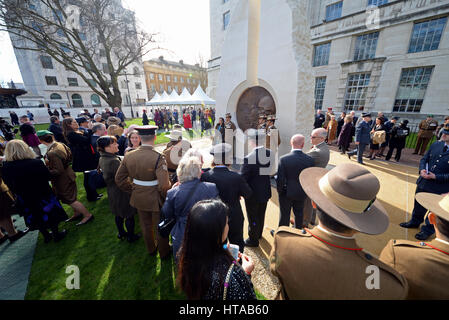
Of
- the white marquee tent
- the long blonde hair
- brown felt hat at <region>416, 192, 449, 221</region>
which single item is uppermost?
the white marquee tent

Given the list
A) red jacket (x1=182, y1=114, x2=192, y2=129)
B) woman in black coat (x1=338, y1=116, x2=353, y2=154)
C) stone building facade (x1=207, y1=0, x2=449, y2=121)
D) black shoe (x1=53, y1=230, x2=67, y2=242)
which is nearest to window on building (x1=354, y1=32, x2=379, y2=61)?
stone building facade (x1=207, y1=0, x2=449, y2=121)

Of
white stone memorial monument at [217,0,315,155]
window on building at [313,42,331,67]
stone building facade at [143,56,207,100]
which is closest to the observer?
white stone memorial monument at [217,0,315,155]

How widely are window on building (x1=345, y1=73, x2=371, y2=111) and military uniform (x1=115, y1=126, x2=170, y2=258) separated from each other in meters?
17.7

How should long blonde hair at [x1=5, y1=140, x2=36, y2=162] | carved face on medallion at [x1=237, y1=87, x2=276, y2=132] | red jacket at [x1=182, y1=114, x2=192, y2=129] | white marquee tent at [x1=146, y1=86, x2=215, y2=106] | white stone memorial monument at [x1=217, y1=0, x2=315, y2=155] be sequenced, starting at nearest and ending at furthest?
1. long blonde hair at [x1=5, y1=140, x2=36, y2=162]
2. white stone memorial monument at [x1=217, y1=0, x2=315, y2=155]
3. carved face on medallion at [x1=237, y1=87, x2=276, y2=132]
4. red jacket at [x1=182, y1=114, x2=192, y2=129]
5. white marquee tent at [x1=146, y1=86, x2=215, y2=106]

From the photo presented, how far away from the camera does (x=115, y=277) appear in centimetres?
255

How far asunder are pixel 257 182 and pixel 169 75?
51.1 metres

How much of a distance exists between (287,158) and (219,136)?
5238 millimetres

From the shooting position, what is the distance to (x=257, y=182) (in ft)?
9.18

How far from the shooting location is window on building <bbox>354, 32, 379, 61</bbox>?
13.4 meters

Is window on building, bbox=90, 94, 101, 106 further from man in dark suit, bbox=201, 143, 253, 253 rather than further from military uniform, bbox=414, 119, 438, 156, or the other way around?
military uniform, bbox=414, 119, 438, 156

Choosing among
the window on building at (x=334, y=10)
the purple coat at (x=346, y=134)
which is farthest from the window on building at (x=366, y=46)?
the purple coat at (x=346, y=134)

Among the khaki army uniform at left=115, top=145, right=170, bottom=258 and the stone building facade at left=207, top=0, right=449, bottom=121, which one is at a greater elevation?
the stone building facade at left=207, top=0, right=449, bottom=121

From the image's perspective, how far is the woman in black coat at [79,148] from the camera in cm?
399

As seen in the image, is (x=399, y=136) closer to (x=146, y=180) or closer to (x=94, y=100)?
(x=146, y=180)
